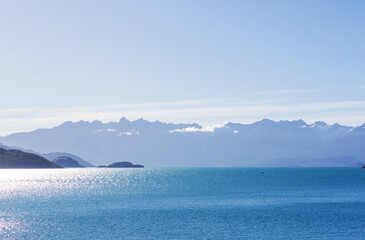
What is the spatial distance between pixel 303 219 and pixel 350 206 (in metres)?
31.4

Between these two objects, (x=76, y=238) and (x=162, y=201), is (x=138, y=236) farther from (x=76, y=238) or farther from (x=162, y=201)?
(x=162, y=201)

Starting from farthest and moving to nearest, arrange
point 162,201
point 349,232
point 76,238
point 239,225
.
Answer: point 162,201
point 239,225
point 349,232
point 76,238

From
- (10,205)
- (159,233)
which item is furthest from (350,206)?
(10,205)

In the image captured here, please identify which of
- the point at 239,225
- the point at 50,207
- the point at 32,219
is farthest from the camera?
the point at 50,207

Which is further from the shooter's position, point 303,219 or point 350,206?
point 350,206

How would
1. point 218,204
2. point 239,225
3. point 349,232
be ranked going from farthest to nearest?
→ 1. point 218,204
2. point 239,225
3. point 349,232

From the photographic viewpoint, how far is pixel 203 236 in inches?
2950

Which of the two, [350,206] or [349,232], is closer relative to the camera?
[349,232]

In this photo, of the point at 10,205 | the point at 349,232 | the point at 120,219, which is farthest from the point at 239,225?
the point at 10,205

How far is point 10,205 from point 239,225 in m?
69.9

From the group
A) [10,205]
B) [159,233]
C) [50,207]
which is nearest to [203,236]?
[159,233]

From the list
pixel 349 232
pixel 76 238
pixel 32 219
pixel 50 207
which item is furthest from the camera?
pixel 50 207

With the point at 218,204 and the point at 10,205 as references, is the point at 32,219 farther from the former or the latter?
the point at 218,204

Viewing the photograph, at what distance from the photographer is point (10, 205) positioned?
119438mm
